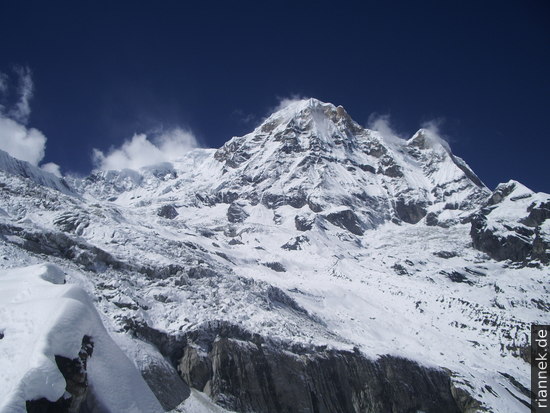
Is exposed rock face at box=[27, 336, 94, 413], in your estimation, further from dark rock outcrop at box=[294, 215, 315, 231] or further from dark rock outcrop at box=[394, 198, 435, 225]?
dark rock outcrop at box=[394, 198, 435, 225]

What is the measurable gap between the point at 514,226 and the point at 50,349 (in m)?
149

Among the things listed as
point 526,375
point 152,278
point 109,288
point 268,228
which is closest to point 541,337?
point 526,375

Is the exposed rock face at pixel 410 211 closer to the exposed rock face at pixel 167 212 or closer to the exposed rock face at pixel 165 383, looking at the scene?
the exposed rock face at pixel 167 212

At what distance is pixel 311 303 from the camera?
74.8 meters

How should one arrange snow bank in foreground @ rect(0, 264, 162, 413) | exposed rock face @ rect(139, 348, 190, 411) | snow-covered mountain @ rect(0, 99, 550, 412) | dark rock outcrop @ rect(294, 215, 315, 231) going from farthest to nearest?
dark rock outcrop @ rect(294, 215, 315, 231) < snow-covered mountain @ rect(0, 99, 550, 412) < exposed rock face @ rect(139, 348, 190, 411) < snow bank in foreground @ rect(0, 264, 162, 413)

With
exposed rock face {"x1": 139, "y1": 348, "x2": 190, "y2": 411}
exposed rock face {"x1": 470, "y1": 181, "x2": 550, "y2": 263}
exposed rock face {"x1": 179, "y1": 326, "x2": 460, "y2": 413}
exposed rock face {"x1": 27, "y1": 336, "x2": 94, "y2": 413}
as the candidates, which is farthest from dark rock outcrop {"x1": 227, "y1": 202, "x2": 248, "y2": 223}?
exposed rock face {"x1": 27, "y1": 336, "x2": 94, "y2": 413}

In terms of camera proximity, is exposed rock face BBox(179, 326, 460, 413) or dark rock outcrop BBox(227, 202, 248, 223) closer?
exposed rock face BBox(179, 326, 460, 413)

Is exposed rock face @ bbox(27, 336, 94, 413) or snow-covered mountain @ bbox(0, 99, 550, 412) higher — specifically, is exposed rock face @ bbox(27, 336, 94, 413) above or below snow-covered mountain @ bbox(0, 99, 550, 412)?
below

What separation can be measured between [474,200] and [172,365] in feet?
587

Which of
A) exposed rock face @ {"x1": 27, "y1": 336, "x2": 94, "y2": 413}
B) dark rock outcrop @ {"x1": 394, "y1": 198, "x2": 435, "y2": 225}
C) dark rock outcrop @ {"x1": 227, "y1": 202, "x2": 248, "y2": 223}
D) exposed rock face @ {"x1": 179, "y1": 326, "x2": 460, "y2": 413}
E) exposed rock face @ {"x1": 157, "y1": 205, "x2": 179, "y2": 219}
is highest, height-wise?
dark rock outcrop @ {"x1": 394, "y1": 198, "x2": 435, "y2": 225}

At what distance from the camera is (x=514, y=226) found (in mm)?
141875

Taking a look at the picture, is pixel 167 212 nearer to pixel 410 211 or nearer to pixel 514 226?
pixel 410 211

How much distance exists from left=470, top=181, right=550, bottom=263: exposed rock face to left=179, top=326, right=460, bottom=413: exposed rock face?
93.2m

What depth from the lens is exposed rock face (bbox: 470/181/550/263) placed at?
130 meters
